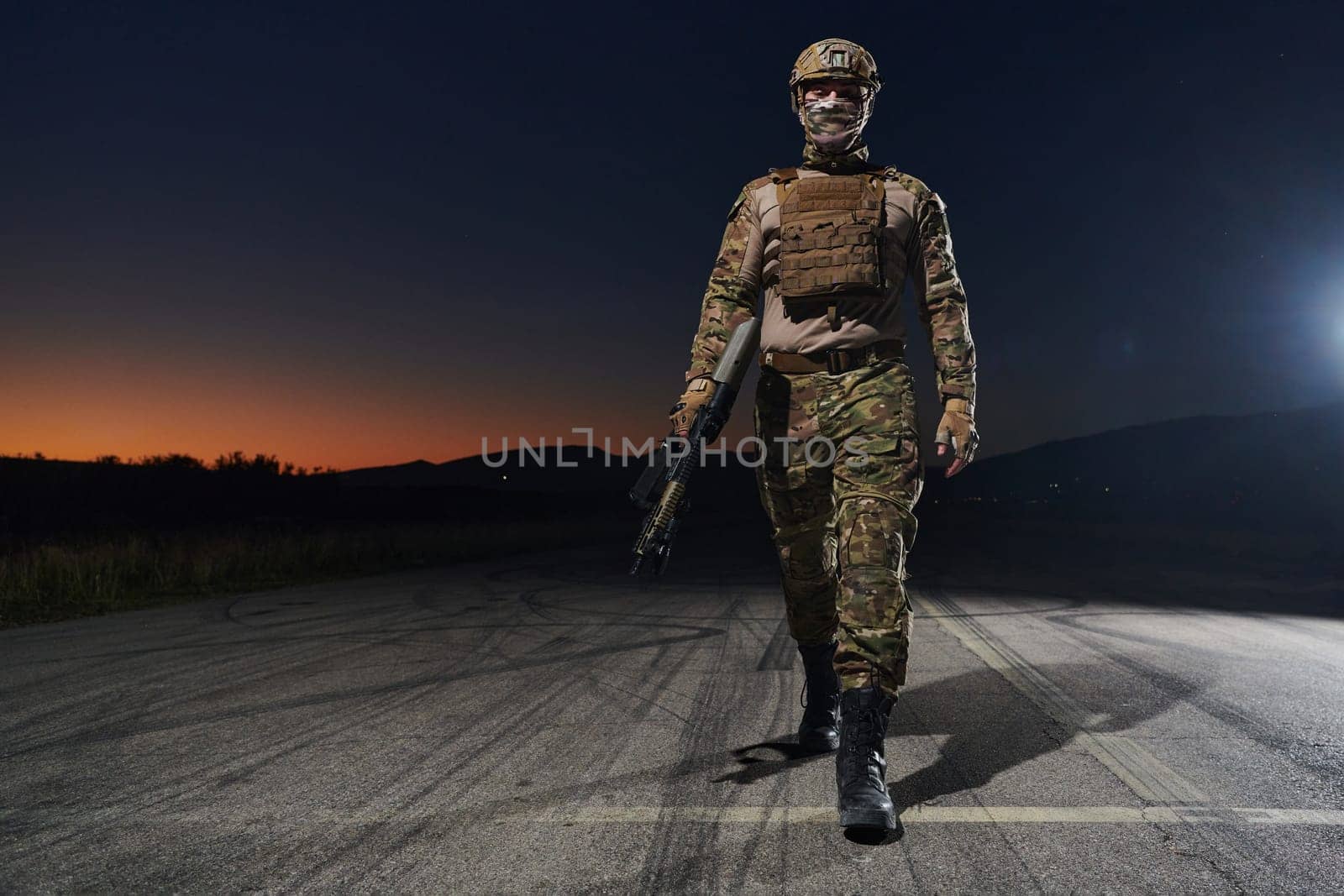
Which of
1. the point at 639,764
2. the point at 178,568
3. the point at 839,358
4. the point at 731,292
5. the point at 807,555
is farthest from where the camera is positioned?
the point at 178,568

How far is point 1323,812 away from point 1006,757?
39.9 inches

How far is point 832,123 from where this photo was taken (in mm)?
3955

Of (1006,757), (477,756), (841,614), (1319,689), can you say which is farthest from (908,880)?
(1319,689)

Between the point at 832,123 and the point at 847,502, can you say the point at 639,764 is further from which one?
the point at 832,123

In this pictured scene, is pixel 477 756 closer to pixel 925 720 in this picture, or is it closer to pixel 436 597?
pixel 925 720

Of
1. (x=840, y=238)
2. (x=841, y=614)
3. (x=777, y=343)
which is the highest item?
(x=840, y=238)

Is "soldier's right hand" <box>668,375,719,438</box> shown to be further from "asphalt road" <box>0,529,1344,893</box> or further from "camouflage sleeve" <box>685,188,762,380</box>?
"asphalt road" <box>0,529,1344,893</box>

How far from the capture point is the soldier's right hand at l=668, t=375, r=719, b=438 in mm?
4012

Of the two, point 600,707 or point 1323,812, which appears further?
point 600,707

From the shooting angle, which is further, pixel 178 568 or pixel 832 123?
pixel 178 568

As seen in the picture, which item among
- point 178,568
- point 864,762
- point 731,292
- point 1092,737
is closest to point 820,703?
point 864,762

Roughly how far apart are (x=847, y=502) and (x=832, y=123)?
158 cm

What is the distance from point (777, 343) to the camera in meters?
3.99

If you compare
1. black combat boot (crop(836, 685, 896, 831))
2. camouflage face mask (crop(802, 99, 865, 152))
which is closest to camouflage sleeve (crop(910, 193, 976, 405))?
camouflage face mask (crop(802, 99, 865, 152))
